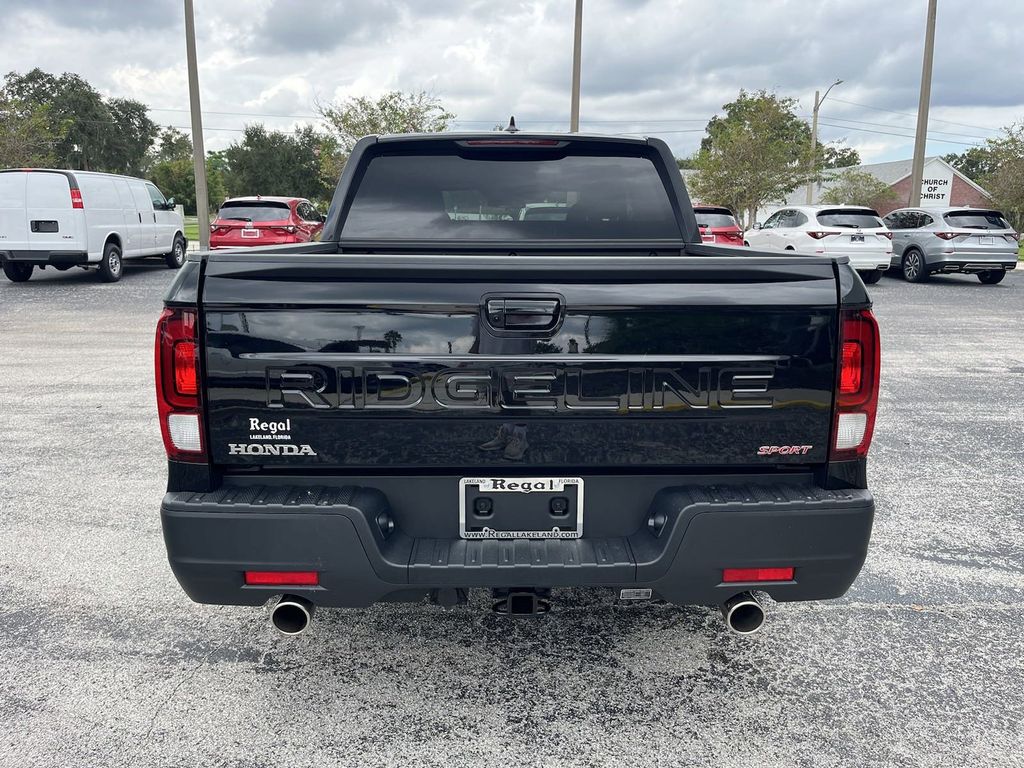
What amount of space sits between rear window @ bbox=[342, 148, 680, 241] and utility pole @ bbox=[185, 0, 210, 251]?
17.5 meters

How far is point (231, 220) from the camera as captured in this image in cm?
1806

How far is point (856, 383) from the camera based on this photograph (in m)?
2.58

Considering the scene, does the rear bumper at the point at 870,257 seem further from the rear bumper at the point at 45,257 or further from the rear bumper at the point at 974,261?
the rear bumper at the point at 45,257

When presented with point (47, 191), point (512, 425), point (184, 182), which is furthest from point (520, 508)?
point (184, 182)

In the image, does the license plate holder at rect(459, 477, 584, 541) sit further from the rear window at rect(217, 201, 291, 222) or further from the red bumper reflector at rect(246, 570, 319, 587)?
the rear window at rect(217, 201, 291, 222)

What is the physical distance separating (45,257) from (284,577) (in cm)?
1488

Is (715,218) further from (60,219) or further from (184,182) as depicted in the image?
(184,182)

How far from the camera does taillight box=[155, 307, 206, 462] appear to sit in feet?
8.03

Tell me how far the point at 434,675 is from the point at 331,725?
1.48 feet

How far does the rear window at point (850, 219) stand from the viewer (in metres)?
18.0

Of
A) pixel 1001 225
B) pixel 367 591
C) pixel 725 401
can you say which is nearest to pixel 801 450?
pixel 725 401

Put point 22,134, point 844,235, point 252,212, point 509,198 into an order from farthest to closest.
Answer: point 22,134 < point 252,212 < point 844,235 < point 509,198

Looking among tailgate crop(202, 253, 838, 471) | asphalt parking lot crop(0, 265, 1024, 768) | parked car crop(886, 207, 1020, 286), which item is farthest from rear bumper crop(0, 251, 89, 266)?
parked car crop(886, 207, 1020, 286)

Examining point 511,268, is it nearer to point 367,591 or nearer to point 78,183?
point 367,591
